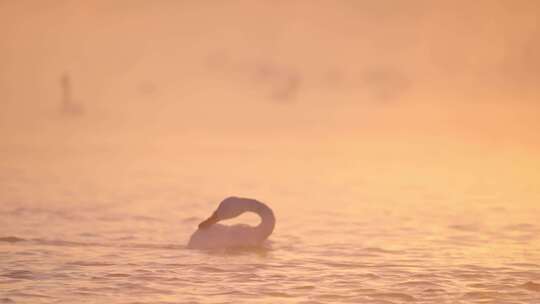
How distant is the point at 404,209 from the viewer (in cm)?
1902

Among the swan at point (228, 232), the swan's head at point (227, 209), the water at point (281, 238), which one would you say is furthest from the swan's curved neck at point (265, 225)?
the swan's head at point (227, 209)

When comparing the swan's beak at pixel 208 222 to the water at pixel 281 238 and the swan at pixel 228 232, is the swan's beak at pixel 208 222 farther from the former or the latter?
the water at pixel 281 238

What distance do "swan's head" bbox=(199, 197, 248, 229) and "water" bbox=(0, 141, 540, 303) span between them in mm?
524

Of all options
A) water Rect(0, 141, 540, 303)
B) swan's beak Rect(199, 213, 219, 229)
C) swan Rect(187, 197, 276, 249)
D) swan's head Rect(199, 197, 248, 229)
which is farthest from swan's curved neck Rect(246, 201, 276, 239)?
swan's beak Rect(199, 213, 219, 229)

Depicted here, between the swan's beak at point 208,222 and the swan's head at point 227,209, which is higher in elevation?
the swan's head at point 227,209

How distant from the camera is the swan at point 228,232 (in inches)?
551

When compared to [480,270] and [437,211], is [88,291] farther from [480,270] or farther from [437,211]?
[437,211]

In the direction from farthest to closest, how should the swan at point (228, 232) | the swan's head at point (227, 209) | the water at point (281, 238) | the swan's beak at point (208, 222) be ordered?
the swan's head at point (227, 209), the swan's beak at point (208, 222), the swan at point (228, 232), the water at point (281, 238)

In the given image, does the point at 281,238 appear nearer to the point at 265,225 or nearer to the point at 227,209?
the point at 265,225

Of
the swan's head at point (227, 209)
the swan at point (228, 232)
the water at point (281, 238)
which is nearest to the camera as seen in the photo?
the water at point (281, 238)

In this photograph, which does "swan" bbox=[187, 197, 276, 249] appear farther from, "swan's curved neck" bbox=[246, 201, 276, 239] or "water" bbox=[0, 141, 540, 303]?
"water" bbox=[0, 141, 540, 303]

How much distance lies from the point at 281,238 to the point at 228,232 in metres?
1.10

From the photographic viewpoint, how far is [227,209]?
14477 millimetres

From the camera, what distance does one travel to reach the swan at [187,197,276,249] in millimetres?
14000
